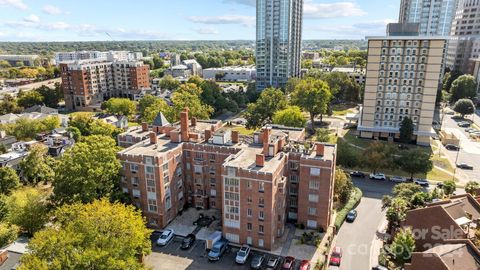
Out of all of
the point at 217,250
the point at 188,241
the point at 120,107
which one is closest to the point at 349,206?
the point at 217,250

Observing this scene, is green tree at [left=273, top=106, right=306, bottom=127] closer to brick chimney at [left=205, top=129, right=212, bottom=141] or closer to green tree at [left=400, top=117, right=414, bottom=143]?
green tree at [left=400, top=117, right=414, bottom=143]

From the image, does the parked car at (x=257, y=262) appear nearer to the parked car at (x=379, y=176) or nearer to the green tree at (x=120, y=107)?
the parked car at (x=379, y=176)

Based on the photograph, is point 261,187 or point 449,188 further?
point 449,188

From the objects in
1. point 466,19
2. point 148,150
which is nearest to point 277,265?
point 148,150

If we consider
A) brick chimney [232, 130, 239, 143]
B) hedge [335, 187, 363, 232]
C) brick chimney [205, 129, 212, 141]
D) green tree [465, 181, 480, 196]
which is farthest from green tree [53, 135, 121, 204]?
green tree [465, 181, 480, 196]

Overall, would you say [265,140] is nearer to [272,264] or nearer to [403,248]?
[272,264]

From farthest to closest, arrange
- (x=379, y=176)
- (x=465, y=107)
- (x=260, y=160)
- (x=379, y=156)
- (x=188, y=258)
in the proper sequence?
(x=465, y=107) → (x=379, y=156) → (x=379, y=176) → (x=260, y=160) → (x=188, y=258)

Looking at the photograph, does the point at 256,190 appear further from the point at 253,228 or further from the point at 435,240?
the point at 435,240
